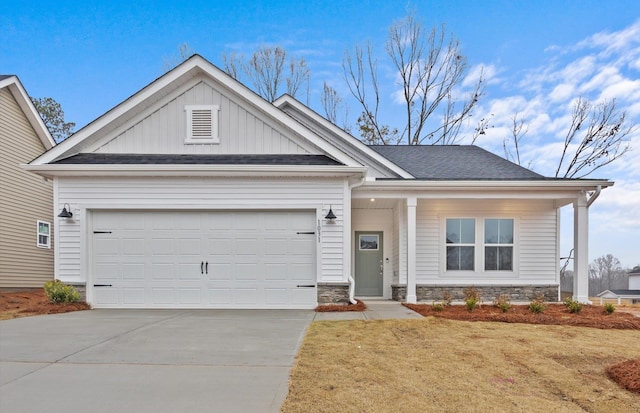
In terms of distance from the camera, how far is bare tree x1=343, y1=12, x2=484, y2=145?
22.1 metres

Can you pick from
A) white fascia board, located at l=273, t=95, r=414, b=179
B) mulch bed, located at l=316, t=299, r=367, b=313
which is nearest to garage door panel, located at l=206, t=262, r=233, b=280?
mulch bed, located at l=316, t=299, r=367, b=313

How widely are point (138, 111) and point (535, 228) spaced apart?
10.7 meters

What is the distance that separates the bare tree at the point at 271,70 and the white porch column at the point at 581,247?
691 inches

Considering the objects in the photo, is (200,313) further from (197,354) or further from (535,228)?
(535,228)

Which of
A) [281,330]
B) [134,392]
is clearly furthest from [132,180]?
[134,392]

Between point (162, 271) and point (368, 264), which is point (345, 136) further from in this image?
point (162, 271)

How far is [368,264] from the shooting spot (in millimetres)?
11867

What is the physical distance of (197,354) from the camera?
5027mm

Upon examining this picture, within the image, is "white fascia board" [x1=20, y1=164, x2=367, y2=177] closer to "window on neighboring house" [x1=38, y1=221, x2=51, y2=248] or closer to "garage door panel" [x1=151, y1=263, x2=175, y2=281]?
"garage door panel" [x1=151, y1=263, x2=175, y2=281]

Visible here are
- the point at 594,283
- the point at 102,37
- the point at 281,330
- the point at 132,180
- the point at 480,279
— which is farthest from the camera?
the point at 594,283

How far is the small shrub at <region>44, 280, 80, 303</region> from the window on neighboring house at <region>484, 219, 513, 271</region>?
10.1m

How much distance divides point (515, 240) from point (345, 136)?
18.1 ft

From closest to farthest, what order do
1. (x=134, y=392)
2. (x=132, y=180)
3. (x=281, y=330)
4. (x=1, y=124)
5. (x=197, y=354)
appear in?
(x=134, y=392), (x=197, y=354), (x=281, y=330), (x=132, y=180), (x=1, y=124)

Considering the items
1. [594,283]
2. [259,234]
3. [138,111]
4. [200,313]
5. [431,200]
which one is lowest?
[594,283]
